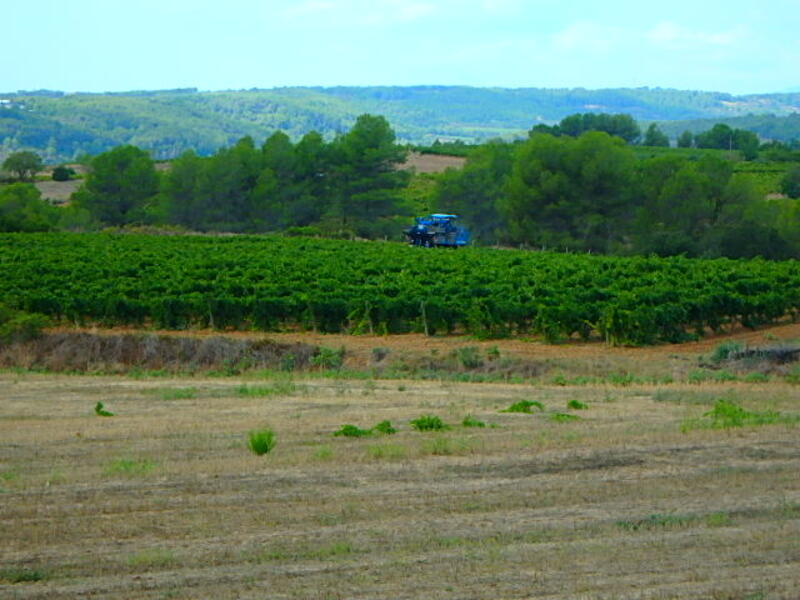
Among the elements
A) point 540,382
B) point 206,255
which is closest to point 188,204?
point 206,255

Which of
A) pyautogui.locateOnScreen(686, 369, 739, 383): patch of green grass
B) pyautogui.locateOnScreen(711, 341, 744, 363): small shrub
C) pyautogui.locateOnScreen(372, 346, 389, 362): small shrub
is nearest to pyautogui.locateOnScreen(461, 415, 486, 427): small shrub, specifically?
pyautogui.locateOnScreen(686, 369, 739, 383): patch of green grass

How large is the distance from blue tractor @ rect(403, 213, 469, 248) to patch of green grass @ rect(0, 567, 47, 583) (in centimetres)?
4471

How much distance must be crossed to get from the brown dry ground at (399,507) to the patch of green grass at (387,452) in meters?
0.04

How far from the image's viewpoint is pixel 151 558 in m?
8.06

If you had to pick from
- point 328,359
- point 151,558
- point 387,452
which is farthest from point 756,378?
point 151,558

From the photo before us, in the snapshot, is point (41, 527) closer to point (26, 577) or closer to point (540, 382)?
point (26, 577)

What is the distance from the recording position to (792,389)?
19.0 m

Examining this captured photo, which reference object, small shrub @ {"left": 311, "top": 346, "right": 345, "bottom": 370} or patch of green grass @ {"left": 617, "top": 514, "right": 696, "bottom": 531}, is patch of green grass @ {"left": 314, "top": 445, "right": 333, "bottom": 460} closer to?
patch of green grass @ {"left": 617, "top": 514, "right": 696, "bottom": 531}

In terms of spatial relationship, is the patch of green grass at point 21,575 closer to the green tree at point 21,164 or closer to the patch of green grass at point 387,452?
the patch of green grass at point 387,452

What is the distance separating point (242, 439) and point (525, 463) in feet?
12.2

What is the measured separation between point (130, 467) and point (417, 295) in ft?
64.6

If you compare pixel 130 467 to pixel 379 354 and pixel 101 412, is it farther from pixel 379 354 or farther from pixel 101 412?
pixel 379 354

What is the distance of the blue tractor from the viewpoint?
52.3 metres

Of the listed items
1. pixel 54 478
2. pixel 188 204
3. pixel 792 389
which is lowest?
pixel 188 204
